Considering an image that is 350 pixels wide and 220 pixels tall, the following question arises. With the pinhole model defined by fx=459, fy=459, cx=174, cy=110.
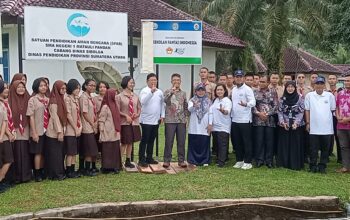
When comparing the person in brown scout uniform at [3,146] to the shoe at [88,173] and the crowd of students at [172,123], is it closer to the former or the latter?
the crowd of students at [172,123]

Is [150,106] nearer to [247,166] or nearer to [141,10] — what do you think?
[247,166]

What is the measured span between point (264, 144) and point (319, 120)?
1.04 meters

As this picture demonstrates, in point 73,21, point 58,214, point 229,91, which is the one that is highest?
point 73,21

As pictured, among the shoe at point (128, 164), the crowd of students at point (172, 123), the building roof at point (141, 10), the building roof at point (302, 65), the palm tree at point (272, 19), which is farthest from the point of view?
the building roof at point (302, 65)

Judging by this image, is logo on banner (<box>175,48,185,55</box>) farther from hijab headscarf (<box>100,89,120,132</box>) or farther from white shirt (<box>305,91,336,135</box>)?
white shirt (<box>305,91,336,135</box>)

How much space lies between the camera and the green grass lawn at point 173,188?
5.99m

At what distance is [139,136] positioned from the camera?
7770mm

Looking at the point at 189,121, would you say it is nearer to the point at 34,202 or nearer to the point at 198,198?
the point at 198,198

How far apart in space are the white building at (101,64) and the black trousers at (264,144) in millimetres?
5940

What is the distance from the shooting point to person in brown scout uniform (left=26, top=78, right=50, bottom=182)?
659 cm

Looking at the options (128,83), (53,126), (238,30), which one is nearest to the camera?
(53,126)

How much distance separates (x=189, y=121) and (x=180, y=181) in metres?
1.58

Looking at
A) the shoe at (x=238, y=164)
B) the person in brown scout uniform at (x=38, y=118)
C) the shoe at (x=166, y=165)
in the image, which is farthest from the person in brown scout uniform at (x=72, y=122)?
the shoe at (x=238, y=164)

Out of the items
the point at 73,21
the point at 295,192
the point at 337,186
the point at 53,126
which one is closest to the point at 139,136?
the point at 53,126
